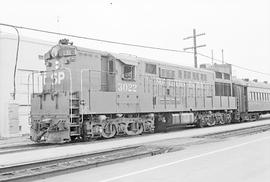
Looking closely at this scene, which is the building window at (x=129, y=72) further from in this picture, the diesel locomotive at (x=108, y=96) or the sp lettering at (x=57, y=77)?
the sp lettering at (x=57, y=77)

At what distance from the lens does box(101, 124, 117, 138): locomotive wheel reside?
1586 centimetres

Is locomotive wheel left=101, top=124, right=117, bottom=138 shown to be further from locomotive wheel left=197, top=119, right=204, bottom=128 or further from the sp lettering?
locomotive wheel left=197, top=119, right=204, bottom=128

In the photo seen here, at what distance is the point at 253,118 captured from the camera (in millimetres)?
31672

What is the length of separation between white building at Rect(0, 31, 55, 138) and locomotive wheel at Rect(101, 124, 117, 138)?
22.7 ft

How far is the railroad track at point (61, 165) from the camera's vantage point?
756cm

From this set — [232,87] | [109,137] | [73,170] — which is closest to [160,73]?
[109,137]

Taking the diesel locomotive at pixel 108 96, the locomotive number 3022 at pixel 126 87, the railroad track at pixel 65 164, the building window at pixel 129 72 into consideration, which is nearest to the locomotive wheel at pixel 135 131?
the diesel locomotive at pixel 108 96

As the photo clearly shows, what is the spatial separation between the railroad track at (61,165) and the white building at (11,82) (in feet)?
36.6

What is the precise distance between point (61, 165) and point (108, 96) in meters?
7.61

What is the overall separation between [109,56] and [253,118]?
62.3 feet

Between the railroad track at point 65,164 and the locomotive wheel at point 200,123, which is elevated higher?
the locomotive wheel at point 200,123

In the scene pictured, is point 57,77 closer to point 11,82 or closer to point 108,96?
point 108,96

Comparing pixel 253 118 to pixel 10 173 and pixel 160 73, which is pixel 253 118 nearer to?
pixel 160 73

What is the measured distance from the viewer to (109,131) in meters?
16.2
